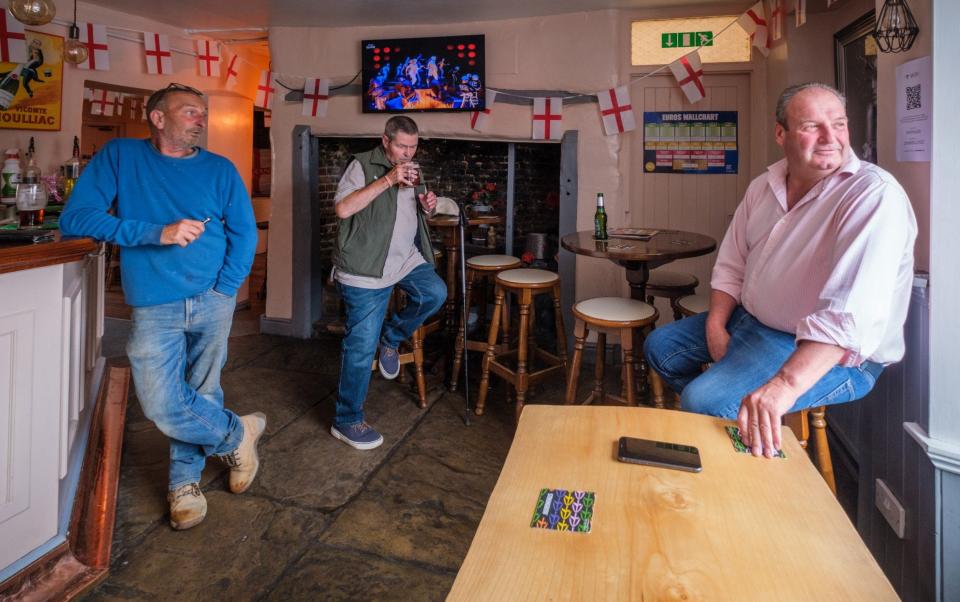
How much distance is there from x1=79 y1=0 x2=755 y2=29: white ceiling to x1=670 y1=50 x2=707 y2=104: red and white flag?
338 millimetres

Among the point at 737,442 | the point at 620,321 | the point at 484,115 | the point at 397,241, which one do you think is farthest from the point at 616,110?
the point at 737,442

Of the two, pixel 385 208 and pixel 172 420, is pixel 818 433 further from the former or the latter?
pixel 172 420

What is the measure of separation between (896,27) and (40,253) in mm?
2454

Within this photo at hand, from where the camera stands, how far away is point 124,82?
15.4 feet

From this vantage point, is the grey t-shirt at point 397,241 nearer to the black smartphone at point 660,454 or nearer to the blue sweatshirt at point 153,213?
the blue sweatshirt at point 153,213

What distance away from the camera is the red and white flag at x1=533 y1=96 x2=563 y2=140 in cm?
423

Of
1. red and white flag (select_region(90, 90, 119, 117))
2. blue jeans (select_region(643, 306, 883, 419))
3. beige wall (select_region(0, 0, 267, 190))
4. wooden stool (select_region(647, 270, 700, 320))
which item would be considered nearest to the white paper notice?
blue jeans (select_region(643, 306, 883, 419))

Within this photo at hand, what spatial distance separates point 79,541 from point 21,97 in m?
3.30

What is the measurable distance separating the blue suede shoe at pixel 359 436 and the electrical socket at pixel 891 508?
204 cm

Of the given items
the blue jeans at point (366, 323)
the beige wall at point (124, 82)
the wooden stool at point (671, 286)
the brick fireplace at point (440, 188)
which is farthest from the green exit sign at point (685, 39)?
the beige wall at point (124, 82)

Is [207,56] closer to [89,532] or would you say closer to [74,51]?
Result: [74,51]

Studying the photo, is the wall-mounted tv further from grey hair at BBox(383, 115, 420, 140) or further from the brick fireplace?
grey hair at BBox(383, 115, 420, 140)

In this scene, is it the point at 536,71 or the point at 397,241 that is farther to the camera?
the point at 536,71

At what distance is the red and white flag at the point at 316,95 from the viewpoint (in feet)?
15.4
